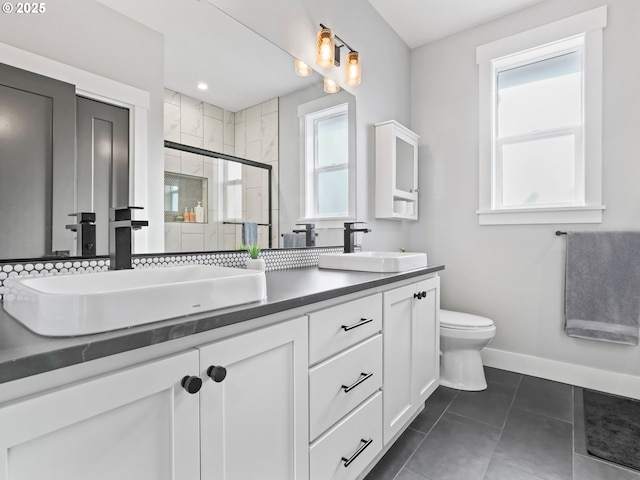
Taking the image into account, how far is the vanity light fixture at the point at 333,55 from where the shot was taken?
77.9 inches

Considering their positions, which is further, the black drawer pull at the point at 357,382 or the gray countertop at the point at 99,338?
the black drawer pull at the point at 357,382

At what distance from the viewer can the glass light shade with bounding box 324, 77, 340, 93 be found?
2125mm

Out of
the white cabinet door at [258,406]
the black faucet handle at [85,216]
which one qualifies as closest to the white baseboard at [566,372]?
the white cabinet door at [258,406]

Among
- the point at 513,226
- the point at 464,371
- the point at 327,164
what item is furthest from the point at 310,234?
the point at 513,226

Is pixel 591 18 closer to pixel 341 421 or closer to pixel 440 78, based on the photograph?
pixel 440 78

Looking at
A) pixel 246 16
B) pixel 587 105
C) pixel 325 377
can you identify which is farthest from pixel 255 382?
pixel 587 105

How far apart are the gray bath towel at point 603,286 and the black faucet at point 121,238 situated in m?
2.63

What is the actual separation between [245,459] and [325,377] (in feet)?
1.14

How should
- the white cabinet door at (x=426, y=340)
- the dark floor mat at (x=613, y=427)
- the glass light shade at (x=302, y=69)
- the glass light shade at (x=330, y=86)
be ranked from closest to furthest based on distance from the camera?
the dark floor mat at (x=613, y=427) → the white cabinet door at (x=426, y=340) → the glass light shade at (x=302, y=69) → the glass light shade at (x=330, y=86)

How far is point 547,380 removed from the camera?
2447 millimetres

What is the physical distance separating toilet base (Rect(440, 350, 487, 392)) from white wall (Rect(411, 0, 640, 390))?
48 centimetres

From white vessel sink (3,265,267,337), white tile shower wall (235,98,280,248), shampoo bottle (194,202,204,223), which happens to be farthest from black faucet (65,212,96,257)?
white tile shower wall (235,98,280,248)

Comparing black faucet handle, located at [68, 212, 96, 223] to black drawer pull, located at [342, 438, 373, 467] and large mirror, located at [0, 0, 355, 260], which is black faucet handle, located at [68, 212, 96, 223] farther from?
black drawer pull, located at [342, 438, 373, 467]

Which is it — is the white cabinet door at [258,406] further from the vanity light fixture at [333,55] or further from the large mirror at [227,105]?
the vanity light fixture at [333,55]
